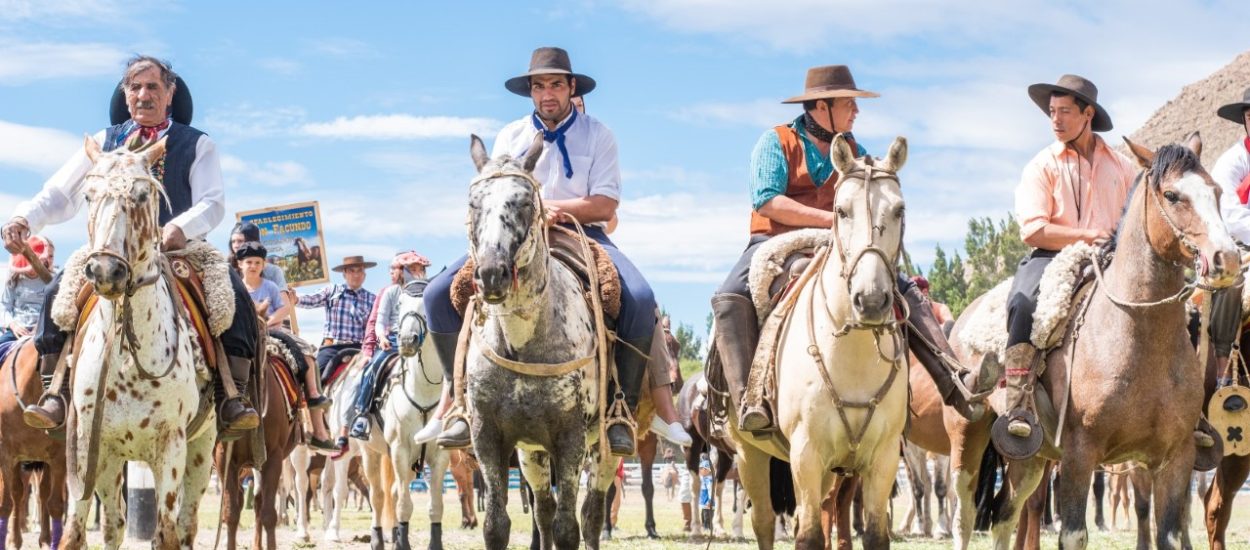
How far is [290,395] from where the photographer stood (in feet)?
48.1


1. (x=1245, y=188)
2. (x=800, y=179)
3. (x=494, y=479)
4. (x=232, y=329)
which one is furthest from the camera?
(x=1245, y=188)

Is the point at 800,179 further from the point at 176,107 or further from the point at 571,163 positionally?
the point at 176,107

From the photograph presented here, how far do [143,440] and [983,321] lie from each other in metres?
6.34

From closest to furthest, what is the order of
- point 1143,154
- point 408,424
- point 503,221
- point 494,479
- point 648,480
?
1. point 503,221
2. point 494,479
3. point 1143,154
4. point 408,424
5. point 648,480

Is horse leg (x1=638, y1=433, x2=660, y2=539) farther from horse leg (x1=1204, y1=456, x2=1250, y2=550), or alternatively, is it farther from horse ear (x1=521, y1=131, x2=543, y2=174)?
horse ear (x1=521, y1=131, x2=543, y2=174)

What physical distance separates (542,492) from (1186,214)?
4.44m

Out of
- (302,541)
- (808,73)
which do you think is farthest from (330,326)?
(808,73)

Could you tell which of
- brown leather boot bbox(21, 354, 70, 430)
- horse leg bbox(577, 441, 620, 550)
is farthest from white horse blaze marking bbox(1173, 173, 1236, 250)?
brown leather boot bbox(21, 354, 70, 430)

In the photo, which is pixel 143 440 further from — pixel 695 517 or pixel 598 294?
pixel 695 517

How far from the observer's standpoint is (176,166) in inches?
390

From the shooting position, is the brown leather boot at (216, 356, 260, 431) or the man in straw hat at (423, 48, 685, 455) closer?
the brown leather boot at (216, 356, 260, 431)

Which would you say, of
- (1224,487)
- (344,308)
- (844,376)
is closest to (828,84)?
(844,376)

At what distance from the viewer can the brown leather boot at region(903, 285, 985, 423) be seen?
376 inches

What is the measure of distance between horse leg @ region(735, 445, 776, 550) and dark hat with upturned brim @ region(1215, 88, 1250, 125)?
485 centimetres
